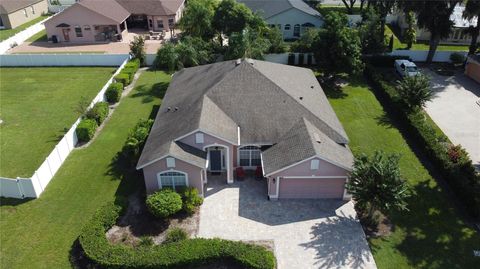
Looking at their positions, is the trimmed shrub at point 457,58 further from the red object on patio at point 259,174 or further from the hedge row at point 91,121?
the hedge row at point 91,121

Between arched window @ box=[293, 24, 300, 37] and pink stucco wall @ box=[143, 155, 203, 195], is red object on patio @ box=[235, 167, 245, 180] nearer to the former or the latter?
pink stucco wall @ box=[143, 155, 203, 195]

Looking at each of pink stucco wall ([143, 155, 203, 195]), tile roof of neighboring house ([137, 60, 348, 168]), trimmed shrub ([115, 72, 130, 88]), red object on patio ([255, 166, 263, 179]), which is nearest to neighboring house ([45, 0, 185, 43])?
trimmed shrub ([115, 72, 130, 88])

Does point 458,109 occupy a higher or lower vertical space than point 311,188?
higher

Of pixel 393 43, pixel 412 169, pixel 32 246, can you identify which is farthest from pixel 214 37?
pixel 32 246

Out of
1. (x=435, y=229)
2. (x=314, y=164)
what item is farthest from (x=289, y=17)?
(x=435, y=229)

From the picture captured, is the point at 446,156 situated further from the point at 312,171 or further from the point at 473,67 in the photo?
the point at 473,67

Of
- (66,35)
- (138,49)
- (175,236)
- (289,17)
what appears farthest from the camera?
(66,35)

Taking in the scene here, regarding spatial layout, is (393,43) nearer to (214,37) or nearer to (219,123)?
(214,37)
